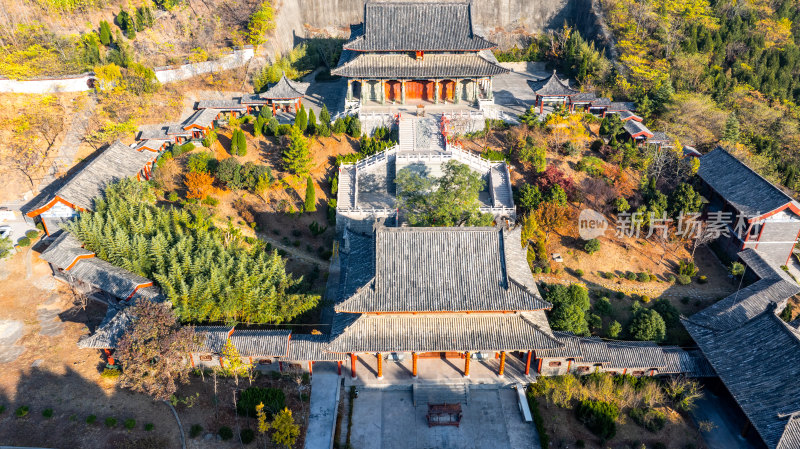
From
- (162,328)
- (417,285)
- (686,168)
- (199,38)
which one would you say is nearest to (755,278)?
(686,168)

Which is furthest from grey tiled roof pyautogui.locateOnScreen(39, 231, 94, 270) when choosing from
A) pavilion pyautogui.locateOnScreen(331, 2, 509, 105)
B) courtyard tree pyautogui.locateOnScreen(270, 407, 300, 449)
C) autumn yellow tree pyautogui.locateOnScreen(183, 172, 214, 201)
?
pavilion pyautogui.locateOnScreen(331, 2, 509, 105)

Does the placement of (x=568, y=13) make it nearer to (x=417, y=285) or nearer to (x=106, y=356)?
(x=417, y=285)

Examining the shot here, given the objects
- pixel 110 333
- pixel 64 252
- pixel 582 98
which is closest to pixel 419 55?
pixel 582 98

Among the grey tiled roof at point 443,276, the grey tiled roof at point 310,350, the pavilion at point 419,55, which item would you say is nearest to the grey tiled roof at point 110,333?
the grey tiled roof at point 310,350

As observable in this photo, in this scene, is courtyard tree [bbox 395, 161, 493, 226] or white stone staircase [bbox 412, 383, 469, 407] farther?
courtyard tree [bbox 395, 161, 493, 226]

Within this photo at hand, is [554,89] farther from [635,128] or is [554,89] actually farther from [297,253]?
[297,253]

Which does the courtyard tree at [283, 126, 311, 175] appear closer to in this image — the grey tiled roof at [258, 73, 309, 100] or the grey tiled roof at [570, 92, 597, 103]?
the grey tiled roof at [258, 73, 309, 100]
